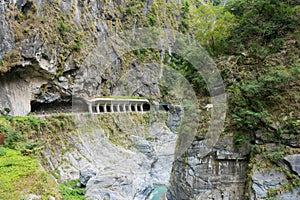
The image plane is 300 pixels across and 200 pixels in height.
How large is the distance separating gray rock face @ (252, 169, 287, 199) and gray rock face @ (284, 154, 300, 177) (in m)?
0.31

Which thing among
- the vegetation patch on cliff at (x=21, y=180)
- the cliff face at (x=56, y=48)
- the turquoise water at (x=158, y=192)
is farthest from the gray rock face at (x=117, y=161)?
the cliff face at (x=56, y=48)

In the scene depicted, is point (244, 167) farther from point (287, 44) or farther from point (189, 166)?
point (287, 44)

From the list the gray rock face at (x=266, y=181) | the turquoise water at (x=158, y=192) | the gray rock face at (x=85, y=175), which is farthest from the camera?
the turquoise water at (x=158, y=192)

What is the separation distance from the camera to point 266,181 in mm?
6375

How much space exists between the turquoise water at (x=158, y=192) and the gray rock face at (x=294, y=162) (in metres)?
10.5

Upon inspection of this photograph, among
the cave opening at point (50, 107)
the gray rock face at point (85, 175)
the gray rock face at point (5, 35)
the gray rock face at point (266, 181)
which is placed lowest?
the gray rock face at point (85, 175)

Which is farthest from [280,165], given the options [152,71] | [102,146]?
[152,71]

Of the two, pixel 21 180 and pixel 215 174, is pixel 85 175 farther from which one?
pixel 215 174

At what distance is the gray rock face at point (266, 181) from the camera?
6281mm

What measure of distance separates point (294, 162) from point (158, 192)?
40.1 ft

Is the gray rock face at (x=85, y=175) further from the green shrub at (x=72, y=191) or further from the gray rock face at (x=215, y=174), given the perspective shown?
the gray rock face at (x=215, y=174)

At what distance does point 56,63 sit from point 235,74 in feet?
49.9

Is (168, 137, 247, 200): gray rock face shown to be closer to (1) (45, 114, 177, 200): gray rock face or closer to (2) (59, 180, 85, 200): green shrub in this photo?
(1) (45, 114, 177, 200): gray rock face

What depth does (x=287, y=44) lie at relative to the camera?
304 inches
